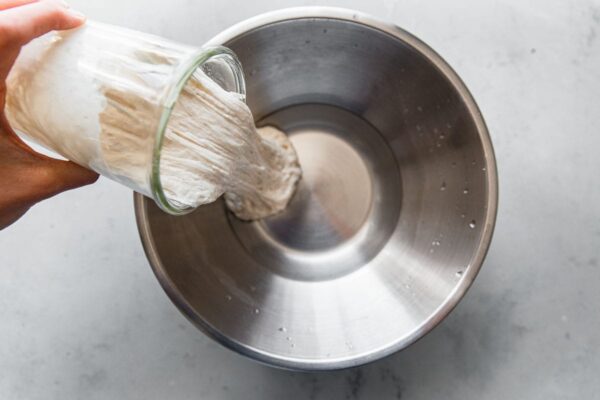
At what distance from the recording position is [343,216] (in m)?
0.85

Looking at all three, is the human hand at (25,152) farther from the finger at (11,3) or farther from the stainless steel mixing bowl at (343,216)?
the stainless steel mixing bowl at (343,216)

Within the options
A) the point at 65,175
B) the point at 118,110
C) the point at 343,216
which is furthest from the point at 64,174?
the point at 343,216

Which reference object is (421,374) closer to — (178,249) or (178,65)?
(178,249)

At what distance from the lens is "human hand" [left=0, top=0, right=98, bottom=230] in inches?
18.1

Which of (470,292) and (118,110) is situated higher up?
(118,110)

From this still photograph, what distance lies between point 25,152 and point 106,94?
142 millimetres

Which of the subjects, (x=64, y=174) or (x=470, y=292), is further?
(x=470, y=292)

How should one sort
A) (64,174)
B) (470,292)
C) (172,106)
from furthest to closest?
(470,292) < (64,174) < (172,106)

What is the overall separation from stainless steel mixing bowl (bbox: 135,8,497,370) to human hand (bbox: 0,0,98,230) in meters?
0.11

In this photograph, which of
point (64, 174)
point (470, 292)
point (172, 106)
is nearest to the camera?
point (172, 106)

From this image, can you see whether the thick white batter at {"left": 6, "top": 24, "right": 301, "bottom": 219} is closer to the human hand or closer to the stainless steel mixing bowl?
the human hand

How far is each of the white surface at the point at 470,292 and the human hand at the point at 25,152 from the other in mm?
238

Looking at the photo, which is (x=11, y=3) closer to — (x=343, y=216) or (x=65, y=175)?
(x=65, y=175)

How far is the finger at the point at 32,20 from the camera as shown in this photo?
457 mm
